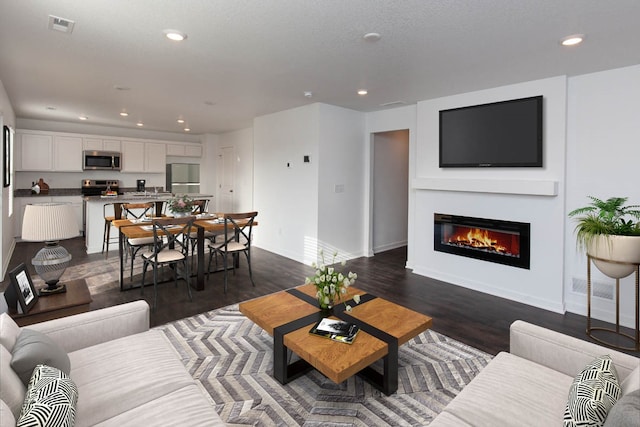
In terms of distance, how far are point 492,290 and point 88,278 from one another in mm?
5317

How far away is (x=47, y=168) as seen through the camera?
7.35 metres

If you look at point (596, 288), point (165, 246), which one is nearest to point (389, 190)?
point (596, 288)

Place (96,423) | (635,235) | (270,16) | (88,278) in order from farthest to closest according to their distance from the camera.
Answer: (88,278), (635,235), (270,16), (96,423)

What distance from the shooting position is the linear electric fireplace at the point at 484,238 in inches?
161

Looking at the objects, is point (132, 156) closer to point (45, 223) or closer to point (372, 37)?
point (45, 223)

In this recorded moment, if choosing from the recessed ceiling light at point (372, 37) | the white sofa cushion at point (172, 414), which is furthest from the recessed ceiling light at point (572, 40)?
the white sofa cushion at point (172, 414)

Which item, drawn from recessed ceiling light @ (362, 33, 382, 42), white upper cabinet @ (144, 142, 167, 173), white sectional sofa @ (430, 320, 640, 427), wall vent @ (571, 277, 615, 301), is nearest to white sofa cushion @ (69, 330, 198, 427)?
white sectional sofa @ (430, 320, 640, 427)

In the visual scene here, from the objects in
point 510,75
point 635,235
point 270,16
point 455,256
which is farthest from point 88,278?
point 635,235

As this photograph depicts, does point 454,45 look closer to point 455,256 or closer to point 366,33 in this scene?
point 366,33

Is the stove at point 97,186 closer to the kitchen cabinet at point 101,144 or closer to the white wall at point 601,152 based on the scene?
the kitchen cabinet at point 101,144

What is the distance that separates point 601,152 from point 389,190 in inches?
133

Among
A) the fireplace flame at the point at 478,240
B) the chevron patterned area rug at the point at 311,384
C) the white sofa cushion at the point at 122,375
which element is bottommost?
the chevron patterned area rug at the point at 311,384

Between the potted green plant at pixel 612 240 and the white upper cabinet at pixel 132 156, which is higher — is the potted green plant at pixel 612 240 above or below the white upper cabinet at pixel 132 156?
below

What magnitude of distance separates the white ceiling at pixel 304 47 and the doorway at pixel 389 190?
4.72ft
